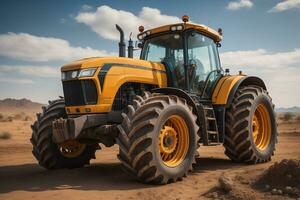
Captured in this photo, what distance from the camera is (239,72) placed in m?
10.2

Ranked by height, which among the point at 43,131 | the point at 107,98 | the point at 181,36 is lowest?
the point at 43,131

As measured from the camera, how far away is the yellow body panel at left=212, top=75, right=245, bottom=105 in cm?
873

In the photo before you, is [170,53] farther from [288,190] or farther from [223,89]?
[288,190]

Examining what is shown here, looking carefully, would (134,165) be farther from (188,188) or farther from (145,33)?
(145,33)

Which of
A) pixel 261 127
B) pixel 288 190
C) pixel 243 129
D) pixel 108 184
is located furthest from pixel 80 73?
pixel 261 127

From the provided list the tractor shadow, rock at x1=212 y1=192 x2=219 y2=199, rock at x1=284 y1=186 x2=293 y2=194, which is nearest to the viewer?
rock at x1=284 y1=186 x2=293 y2=194

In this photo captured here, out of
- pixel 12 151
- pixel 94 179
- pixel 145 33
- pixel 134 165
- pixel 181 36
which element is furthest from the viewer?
pixel 12 151

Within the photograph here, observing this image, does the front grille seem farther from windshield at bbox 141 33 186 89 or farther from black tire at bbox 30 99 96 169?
windshield at bbox 141 33 186 89

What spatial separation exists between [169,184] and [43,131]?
293cm

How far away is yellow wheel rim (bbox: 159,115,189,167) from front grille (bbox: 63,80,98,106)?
1423mm

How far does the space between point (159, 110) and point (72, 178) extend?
2178 millimetres

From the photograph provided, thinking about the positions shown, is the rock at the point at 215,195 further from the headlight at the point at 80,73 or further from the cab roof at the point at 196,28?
the cab roof at the point at 196,28

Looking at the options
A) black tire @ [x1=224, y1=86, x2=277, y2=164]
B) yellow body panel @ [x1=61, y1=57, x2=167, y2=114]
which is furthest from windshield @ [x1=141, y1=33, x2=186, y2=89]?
black tire @ [x1=224, y1=86, x2=277, y2=164]

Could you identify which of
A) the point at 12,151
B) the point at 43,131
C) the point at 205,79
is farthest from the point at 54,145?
the point at 12,151
